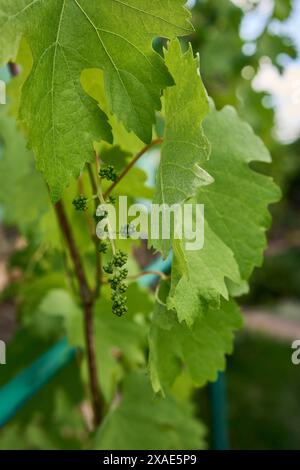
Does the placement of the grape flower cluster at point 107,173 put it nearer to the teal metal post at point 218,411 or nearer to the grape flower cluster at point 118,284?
the grape flower cluster at point 118,284

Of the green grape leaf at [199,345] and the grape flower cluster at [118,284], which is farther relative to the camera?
the green grape leaf at [199,345]

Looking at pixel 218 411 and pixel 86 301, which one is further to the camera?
pixel 218 411

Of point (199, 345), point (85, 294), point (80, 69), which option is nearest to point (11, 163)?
point (85, 294)

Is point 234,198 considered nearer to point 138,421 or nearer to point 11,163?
point 138,421

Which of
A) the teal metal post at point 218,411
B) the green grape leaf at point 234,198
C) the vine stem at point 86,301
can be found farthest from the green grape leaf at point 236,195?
the teal metal post at point 218,411

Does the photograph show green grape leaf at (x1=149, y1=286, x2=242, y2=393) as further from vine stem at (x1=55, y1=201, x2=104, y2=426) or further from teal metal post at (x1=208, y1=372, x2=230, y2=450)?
teal metal post at (x1=208, y1=372, x2=230, y2=450)

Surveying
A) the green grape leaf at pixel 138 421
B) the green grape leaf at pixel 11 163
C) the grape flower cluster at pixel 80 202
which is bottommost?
the green grape leaf at pixel 138 421
